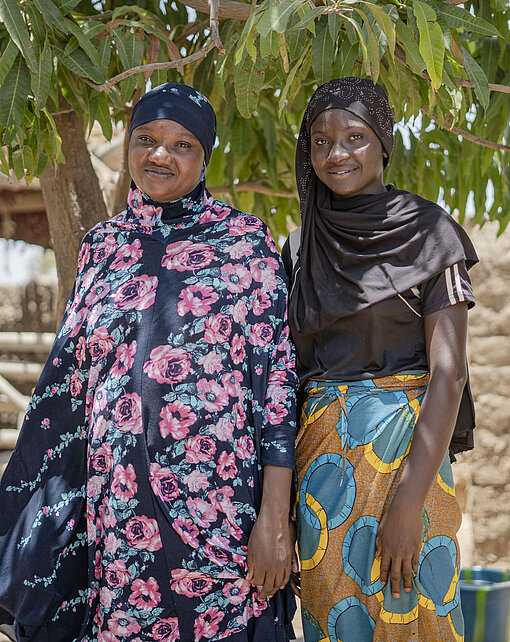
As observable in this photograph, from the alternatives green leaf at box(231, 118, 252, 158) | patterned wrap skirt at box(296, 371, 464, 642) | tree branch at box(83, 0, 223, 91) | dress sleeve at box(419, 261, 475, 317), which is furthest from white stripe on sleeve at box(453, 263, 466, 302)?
green leaf at box(231, 118, 252, 158)

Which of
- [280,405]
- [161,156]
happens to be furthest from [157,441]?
[161,156]

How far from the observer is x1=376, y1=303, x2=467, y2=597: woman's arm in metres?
1.79

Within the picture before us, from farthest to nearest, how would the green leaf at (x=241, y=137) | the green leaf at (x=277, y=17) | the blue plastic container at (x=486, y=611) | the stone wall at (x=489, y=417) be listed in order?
the stone wall at (x=489, y=417), the blue plastic container at (x=486, y=611), the green leaf at (x=241, y=137), the green leaf at (x=277, y=17)

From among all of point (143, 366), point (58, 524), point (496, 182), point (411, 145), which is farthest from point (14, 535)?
point (496, 182)

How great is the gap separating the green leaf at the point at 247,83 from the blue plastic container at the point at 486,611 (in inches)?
83.2

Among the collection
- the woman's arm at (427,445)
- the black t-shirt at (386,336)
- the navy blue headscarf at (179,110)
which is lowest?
the woman's arm at (427,445)

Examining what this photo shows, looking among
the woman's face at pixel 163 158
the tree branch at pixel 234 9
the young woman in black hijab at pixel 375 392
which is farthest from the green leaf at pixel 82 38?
the young woman in black hijab at pixel 375 392

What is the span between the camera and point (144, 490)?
6.16 ft

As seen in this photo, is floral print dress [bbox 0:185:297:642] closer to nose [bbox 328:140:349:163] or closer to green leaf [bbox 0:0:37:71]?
nose [bbox 328:140:349:163]

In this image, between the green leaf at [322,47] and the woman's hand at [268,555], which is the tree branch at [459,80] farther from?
the woman's hand at [268,555]

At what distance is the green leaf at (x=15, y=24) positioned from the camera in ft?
6.11

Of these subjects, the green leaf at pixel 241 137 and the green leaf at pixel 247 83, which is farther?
the green leaf at pixel 241 137

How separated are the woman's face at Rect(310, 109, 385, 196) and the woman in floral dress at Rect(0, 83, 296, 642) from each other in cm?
23

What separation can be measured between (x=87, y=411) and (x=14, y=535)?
0.36 m
